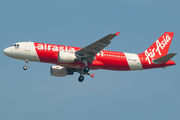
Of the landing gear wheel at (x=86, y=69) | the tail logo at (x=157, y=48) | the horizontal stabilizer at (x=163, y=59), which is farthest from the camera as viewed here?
the tail logo at (x=157, y=48)

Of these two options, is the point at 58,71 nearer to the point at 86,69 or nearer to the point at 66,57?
the point at 86,69

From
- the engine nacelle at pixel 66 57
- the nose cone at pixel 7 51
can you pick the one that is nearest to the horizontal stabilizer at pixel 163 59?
the engine nacelle at pixel 66 57

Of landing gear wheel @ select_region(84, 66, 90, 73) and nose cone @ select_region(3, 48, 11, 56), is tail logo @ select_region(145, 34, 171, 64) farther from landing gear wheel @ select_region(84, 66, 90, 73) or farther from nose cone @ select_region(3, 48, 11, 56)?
nose cone @ select_region(3, 48, 11, 56)

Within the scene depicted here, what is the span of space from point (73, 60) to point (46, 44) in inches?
189

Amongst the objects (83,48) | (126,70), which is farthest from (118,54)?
(83,48)

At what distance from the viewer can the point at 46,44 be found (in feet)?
159

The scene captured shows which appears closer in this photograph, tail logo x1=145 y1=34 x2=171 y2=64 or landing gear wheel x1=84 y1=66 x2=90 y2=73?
landing gear wheel x1=84 y1=66 x2=90 y2=73

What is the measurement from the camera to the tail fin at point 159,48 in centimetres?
5269

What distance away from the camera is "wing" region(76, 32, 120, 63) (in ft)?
149

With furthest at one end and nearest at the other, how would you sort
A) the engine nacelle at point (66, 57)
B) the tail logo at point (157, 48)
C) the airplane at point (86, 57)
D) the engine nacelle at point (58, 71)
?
the engine nacelle at point (58, 71) → the tail logo at point (157, 48) → the airplane at point (86, 57) → the engine nacelle at point (66, 57)

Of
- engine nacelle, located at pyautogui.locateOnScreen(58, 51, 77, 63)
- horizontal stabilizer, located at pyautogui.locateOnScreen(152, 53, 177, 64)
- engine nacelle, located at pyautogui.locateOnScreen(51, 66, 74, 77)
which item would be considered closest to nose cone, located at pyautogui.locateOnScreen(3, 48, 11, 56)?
engine nacelle, located at pyautogui.locateOnScreen(58, 51, 77, 63)

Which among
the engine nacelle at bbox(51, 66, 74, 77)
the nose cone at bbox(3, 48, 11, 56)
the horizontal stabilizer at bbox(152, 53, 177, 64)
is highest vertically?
the nose cone at bbox(3, 48, 11, 56)

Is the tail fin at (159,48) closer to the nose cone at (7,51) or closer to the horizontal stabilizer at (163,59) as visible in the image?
the horizontal stabilizer at (163,59)

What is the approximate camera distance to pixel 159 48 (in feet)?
178
